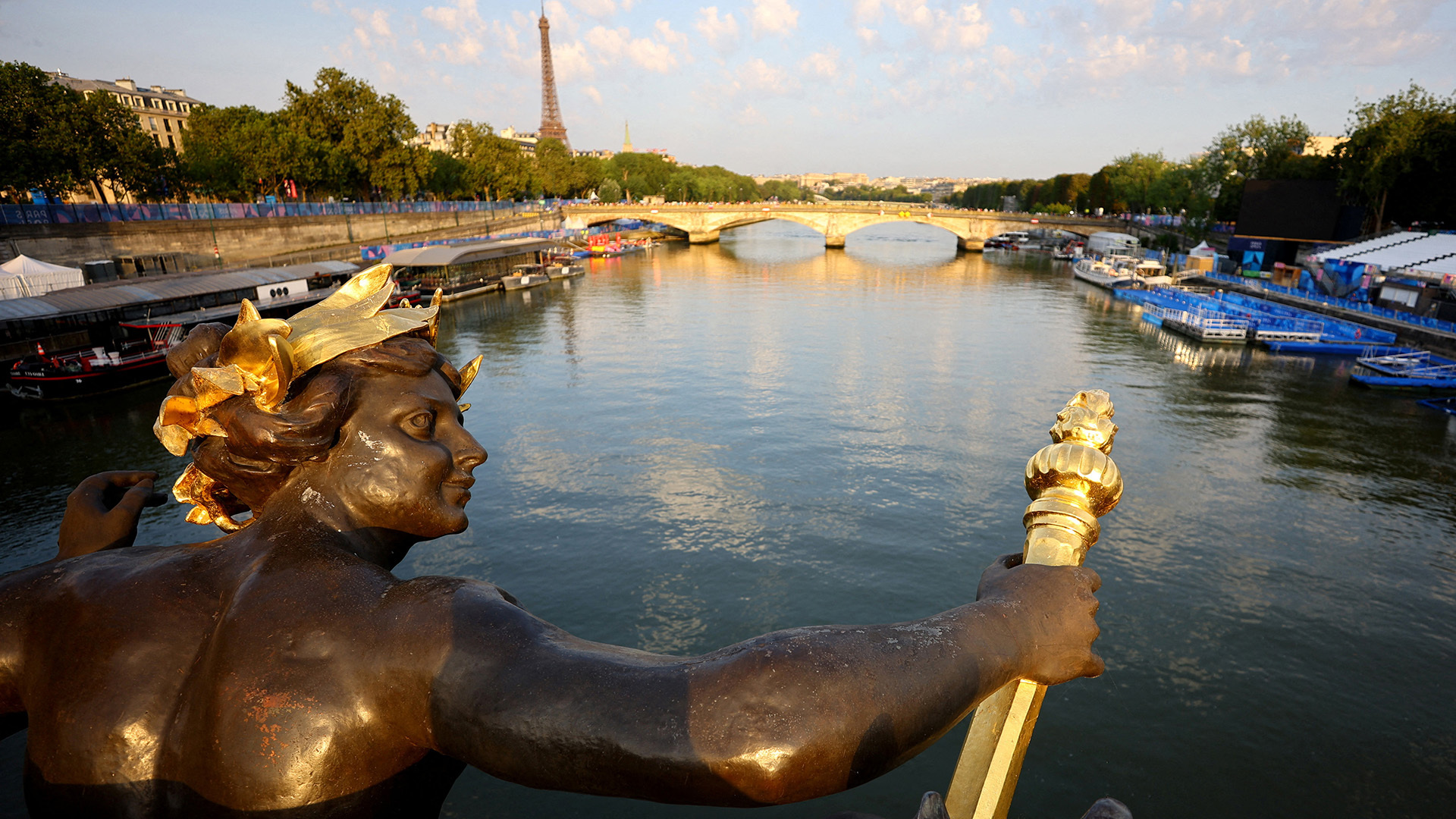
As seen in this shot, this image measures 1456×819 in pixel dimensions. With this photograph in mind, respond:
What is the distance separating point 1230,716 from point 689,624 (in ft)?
25.7

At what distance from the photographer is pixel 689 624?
12.4 meters

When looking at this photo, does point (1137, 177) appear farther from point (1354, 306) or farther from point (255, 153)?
point (255, 153)

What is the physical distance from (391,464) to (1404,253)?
45.7m

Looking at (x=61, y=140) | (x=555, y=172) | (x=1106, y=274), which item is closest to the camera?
(x=61, y=140)

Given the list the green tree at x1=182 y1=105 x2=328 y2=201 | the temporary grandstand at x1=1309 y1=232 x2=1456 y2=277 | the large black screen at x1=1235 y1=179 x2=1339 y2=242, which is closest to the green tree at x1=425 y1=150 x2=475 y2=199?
the green tree at x1=182 y1=105 x2=328 y2=201

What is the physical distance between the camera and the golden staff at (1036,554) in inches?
68.7

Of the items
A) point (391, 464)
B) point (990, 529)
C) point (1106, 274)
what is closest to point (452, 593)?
point (391, 464)

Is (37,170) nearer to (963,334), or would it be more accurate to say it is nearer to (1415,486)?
(963,334)

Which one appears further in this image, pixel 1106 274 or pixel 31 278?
pixel 1106 274

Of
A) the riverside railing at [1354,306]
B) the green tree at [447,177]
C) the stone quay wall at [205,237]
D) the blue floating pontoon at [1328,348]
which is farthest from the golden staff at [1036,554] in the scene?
the green tree at [447,177]

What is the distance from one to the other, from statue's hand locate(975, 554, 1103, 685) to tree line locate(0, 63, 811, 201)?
43.5m

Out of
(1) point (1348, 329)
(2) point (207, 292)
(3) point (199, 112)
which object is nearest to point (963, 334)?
(1) point (1348, 329)

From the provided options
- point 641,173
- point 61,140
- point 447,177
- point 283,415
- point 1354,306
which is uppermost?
point 641,173

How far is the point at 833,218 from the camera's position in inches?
3479
